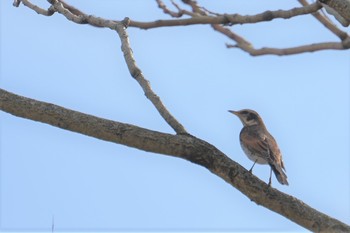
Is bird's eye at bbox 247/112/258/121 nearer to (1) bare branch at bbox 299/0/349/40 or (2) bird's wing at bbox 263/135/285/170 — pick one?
(2) bird's wing at bbox 263/135/285/170

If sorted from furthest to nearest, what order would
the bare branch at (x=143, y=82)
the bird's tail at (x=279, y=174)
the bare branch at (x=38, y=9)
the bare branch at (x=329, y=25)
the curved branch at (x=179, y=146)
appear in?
the bare branch at (x=329, y=25)
the bird's tail at (x=279, y=174)
the bare branch at (x=38, y=9)
the bare branch at (x=143, y=82)
the curved branch at (x=179, y=146)

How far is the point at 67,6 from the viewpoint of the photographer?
347 inches

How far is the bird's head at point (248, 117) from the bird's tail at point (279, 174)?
2198mm

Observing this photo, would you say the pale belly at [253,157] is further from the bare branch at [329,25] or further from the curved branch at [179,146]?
the curved branch at [179,146]

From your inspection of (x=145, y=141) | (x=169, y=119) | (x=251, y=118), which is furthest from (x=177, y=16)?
(x=145, y=141)

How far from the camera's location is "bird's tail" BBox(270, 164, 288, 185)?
27.0 ft

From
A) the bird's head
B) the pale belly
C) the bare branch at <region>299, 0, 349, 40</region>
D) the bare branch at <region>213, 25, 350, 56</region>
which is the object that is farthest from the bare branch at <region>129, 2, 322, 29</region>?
the bird's head

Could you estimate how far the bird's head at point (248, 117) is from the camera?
11164 mm

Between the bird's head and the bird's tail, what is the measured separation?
2198 mm

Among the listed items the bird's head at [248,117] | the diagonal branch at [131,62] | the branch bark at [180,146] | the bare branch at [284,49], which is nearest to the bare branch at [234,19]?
the bare branch at [284,49]

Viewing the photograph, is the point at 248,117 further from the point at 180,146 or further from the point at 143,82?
the point at 180,146

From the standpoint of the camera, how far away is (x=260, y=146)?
9680mm

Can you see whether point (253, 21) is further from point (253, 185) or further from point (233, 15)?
point (253, 185)

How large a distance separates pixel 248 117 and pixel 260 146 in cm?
166
